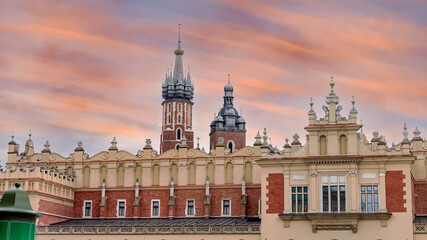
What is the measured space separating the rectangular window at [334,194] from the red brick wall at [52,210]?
27.2m

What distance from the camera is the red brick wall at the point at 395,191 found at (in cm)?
5825

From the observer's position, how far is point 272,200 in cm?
6128

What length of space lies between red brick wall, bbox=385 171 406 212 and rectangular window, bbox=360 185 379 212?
3.28 ft

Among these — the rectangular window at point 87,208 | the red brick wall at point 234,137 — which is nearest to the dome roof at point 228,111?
the red brick wall at point 234,137

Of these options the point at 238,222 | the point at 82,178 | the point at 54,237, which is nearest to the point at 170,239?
the point at 238,222

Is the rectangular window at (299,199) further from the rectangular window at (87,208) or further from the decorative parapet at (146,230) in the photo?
the rectangular window at (87,208)

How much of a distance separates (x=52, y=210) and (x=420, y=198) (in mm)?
35779

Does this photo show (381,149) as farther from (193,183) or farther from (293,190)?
(193,183)

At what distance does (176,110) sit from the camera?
445ft

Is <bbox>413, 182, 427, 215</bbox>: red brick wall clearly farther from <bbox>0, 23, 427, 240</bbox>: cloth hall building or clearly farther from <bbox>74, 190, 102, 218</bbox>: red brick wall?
<bbox>74, 190, 102, 218</bbox>: red brick wall

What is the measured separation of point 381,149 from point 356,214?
6189 mm

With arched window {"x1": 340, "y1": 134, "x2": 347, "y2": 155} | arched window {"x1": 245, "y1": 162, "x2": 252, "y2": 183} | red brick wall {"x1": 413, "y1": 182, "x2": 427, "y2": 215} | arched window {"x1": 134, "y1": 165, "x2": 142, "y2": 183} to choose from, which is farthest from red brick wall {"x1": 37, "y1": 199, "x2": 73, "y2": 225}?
red brick wall {"x1": 413, "y1": 182, "x2": 427, "y2": 215}

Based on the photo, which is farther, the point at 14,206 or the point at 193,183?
the point at 193,183

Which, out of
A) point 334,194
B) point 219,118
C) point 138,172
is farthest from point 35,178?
point 219,118
